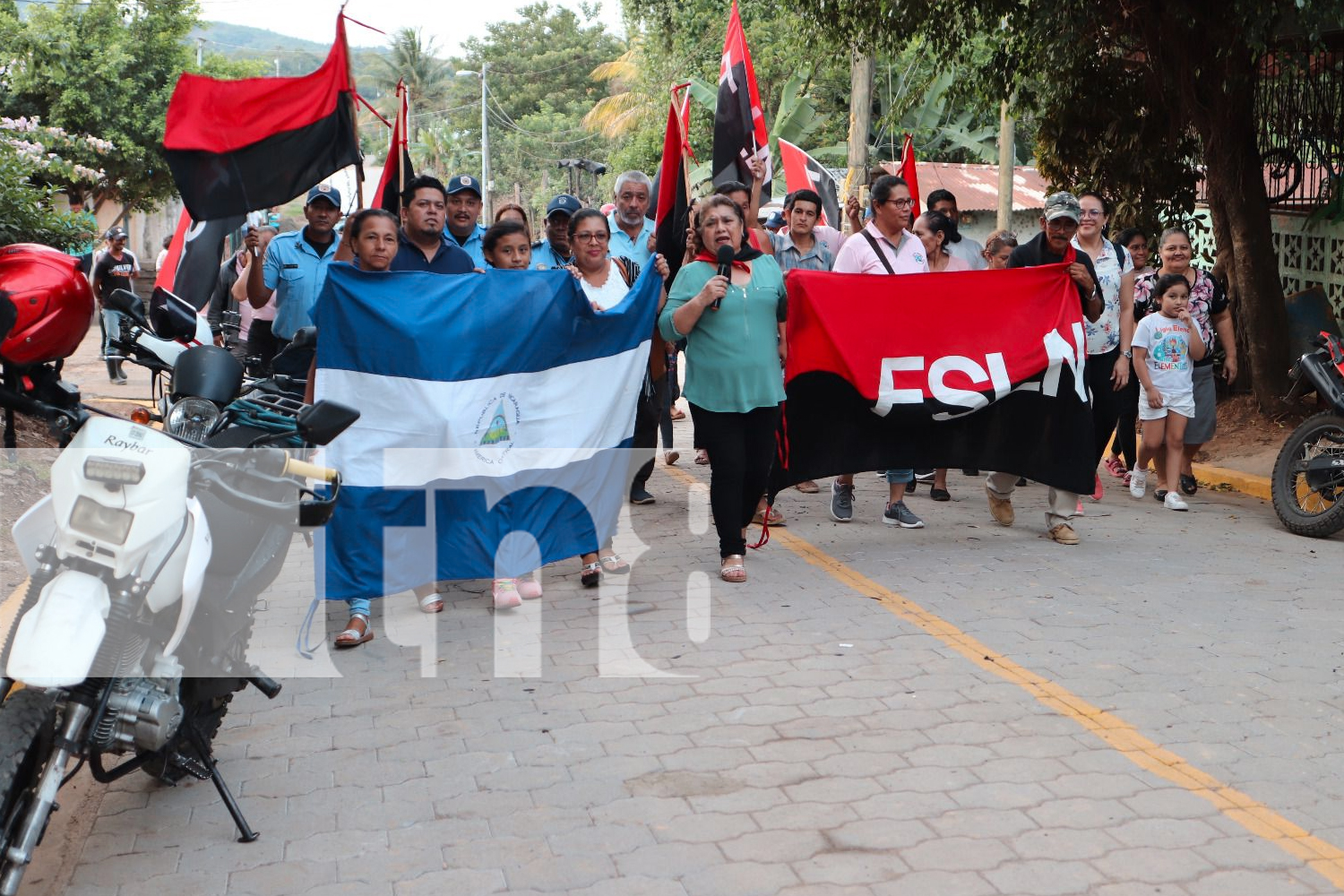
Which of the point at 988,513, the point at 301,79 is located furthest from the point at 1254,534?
the point at 301,79

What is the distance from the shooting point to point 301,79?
8078mm

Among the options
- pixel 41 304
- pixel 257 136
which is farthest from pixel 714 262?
pixel 41 304

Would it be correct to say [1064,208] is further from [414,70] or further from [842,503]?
[414,70]

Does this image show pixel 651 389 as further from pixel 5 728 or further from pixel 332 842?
pixel 5 728

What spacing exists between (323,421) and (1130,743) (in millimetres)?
2978

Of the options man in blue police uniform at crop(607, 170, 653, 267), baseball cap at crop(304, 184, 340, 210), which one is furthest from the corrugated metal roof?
baseball cap at crop(304, 184, 340, 210)

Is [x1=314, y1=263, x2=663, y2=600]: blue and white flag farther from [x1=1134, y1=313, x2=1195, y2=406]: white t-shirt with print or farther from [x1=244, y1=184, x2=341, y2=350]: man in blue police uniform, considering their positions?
[x1=1134, y1=313, x2=1195, y2=406]: white t-shirt with print

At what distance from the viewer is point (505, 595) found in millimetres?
6652

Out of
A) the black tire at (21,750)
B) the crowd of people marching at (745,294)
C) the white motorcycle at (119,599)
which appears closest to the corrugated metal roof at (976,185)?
the crowd of people marching at (745,294)

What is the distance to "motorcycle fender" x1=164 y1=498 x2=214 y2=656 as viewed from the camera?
374 centimetres

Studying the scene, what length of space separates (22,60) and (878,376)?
2564 cm

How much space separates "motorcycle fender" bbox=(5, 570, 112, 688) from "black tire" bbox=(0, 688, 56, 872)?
11 centimetres

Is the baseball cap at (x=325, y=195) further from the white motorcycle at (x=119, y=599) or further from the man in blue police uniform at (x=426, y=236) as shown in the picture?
the white motorcycle at (x=119, y=599)

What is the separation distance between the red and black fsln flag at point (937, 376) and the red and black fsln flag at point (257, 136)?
2.88m
